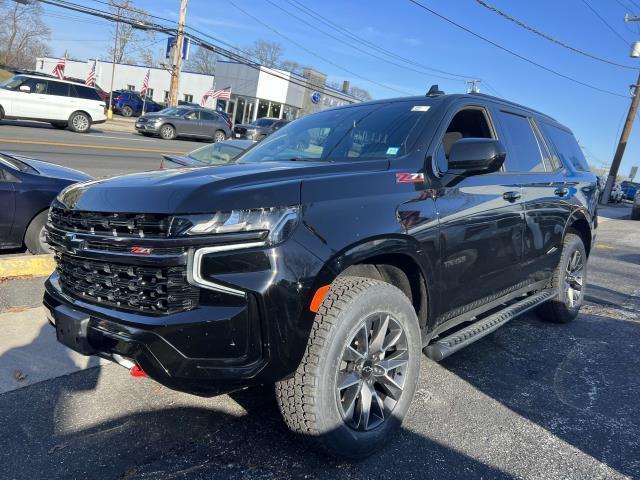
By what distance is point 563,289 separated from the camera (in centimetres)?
498

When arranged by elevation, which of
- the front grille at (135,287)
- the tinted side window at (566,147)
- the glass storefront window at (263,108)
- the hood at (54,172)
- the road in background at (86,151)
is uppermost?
the glass storefront window at (263,108)

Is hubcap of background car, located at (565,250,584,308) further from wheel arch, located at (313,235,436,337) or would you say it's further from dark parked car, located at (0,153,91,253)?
dark parked car, located at (0,153,91,253)

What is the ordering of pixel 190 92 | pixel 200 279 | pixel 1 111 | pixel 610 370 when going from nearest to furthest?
pixel 200 279
pixel 610 370
pixel 1 111
pixel 190 92

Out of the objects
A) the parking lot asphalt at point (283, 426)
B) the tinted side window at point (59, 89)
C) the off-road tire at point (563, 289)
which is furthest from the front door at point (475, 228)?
the tinted side window at point (59, 89)

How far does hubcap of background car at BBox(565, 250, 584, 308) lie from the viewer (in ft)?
16.8

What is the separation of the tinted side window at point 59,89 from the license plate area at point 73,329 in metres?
20.3

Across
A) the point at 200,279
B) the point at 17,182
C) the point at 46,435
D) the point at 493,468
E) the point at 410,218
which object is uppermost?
the point at 410,218

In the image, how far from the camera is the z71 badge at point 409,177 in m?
2.86

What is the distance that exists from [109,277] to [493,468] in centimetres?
218

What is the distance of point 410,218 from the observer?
2811 mm

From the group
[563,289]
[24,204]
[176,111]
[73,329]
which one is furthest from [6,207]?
[176,111]

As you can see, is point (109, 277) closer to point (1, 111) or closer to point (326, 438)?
point (326, 438)

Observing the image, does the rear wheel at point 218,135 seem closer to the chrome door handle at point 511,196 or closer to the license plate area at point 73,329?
A: the chrome door handle at point 511,196

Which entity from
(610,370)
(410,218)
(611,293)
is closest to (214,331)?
(410,218)
